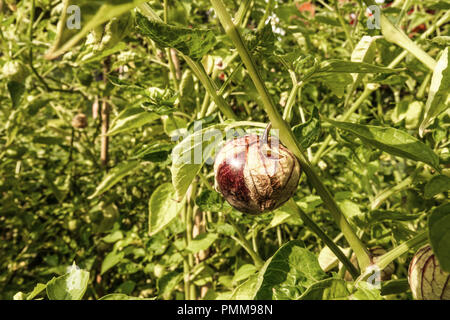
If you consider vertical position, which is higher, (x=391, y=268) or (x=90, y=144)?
(x=90, y=144)

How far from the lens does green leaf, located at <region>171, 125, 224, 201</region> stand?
0.49 m

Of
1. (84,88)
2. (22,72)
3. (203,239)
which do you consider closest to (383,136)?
(203,239)

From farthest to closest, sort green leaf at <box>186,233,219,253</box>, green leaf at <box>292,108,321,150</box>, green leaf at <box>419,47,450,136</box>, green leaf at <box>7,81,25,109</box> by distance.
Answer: green leaf at <box>7,81,25,109</box>, green leaf at <box>186,233,219,253</box>, green leaf at <box>292,108,321,150</box>, green leaf at <box>419,47,450,136</box>

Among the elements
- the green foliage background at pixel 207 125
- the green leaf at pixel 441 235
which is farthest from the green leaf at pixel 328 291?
the green leaf at pixel 441 235

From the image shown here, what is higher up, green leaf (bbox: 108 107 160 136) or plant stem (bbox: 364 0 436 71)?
plant stem (bbox: 364 0 436 71)

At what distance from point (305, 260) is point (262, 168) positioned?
16 cm

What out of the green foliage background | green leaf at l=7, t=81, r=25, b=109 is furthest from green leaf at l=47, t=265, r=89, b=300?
green leaf at l=7, t=81, r=25, b=109

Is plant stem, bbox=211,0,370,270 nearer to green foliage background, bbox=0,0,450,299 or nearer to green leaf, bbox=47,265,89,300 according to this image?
green foliage background, bbox=0,0,450,299

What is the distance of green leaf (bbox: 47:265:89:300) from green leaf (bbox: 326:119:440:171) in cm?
44

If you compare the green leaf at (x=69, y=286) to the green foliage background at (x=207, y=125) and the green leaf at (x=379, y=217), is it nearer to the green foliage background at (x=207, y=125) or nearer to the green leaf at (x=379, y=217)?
the green foliage background at (x=207, y=125)

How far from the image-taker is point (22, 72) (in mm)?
1140

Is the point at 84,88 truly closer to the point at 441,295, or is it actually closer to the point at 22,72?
the point at 22,72

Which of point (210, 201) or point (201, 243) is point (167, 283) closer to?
point (201, 243)
